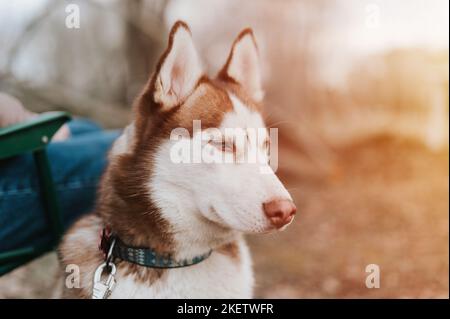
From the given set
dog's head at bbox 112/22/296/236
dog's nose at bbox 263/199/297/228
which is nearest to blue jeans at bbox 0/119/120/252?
dog's head at bbox 112/22/296/236

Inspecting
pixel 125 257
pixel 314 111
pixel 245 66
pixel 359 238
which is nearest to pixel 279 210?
pixel 125 257

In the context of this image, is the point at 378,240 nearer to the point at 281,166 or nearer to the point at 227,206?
the point at 281,166

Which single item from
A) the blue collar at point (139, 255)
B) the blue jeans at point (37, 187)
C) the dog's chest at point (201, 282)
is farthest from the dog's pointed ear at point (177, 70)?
the blue jeans at point (37, 187)

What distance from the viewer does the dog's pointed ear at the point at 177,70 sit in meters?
2.09

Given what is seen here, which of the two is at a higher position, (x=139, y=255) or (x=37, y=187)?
(x=37, y=187)

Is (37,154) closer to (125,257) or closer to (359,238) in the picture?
(125,257)

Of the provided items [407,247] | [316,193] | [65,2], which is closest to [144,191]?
[407,247]

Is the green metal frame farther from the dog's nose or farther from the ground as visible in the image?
the dog's nose

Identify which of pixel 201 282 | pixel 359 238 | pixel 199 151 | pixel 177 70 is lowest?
pixel 359 238

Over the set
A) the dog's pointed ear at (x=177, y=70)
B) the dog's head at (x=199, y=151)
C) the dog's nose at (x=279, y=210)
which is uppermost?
the dog's pointed ear at (x=177, y=70)

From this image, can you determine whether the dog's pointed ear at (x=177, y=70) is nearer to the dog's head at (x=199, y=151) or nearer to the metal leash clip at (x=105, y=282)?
the dog's head at (x=199, y=151)

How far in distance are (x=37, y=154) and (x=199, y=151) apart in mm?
967

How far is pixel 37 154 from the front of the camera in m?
2.52

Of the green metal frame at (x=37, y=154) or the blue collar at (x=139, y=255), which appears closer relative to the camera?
the blue collar at (x=139, y=255)
